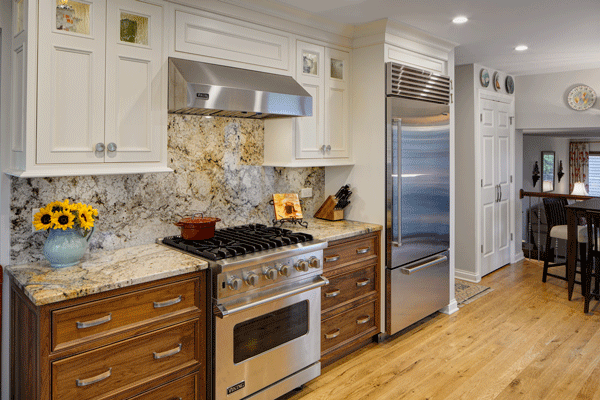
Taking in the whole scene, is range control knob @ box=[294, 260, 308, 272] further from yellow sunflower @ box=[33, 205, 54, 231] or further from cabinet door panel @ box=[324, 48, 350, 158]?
yellow sunflower @ box=[33, 205, 54, 231]

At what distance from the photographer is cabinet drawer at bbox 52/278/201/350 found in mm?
1836

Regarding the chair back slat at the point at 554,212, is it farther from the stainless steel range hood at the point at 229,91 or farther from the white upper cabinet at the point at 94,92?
the white upper cabinet at the point at 94,92

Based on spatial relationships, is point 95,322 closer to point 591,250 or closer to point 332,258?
point 332,258

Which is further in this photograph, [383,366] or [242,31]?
[383,366]

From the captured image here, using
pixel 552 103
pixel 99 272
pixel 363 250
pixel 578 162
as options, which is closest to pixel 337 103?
pixel 363 250

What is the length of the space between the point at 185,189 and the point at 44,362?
137 cm

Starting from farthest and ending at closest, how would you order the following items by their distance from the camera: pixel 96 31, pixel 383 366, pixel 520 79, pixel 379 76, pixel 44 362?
pixel 520 79
pixel 379 76
pixel 383 366
pixel 96 31
pixel 44 362

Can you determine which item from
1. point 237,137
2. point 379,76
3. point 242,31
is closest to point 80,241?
point 237,137

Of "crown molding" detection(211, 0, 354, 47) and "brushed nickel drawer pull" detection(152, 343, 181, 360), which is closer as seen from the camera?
"brushed nickel drawer pull" detection(152, 343, 181, 360)

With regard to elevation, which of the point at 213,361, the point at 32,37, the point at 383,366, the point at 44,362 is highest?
the point at 32,37

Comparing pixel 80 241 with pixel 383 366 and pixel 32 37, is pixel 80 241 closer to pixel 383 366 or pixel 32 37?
pixel 32 37

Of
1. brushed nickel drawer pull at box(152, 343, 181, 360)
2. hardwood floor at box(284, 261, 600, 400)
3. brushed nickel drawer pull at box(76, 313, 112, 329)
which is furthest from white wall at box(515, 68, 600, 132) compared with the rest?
brushed nickel drawer pull at box(76, 313, 112, 329)

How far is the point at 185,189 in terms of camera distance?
9.55ft

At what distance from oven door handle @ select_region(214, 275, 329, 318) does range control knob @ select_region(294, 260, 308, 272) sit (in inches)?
4.5
